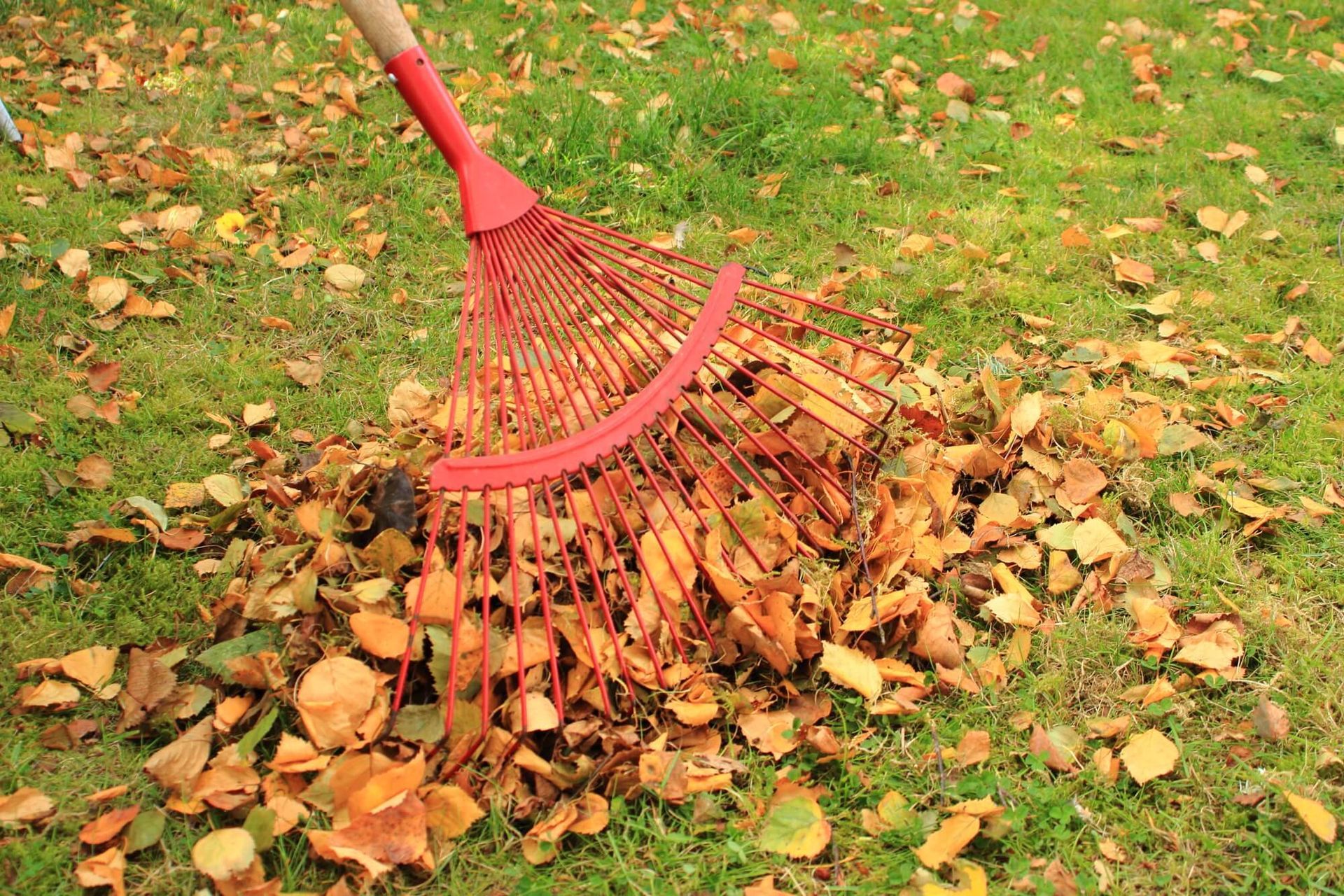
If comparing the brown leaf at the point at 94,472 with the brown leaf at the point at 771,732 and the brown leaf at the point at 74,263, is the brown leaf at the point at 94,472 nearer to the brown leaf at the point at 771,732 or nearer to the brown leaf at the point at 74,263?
the brown leaf at the point at 74,263

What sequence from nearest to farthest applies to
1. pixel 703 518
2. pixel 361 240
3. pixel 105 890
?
pixel 105 890 → pixel 703 518 → pixel 361 240

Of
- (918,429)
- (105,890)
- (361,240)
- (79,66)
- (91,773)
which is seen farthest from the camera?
(79,66)

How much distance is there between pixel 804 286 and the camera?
9.78 feet

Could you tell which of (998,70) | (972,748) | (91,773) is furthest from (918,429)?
(998,70)

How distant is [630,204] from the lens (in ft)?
10.6

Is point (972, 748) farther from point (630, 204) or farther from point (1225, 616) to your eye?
point (630, 204)

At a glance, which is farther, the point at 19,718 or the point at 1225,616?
the point at 1225,616

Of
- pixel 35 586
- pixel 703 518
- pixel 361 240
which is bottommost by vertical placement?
pixel 35 586

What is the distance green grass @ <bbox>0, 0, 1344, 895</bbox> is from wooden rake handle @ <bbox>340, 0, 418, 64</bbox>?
92 cm

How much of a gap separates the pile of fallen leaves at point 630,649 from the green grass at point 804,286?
46 millimetres

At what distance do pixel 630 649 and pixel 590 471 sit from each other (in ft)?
1.30

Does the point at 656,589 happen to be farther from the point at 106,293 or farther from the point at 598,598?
the point at 106,293

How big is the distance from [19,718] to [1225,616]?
2199 mm

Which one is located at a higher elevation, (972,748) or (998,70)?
(998,70)
